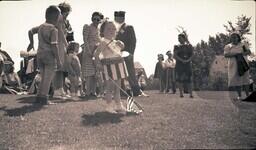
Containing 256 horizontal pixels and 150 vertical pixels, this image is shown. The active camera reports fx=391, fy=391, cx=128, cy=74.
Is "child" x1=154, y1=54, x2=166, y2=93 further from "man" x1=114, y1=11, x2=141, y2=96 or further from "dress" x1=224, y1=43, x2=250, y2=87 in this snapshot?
"dress" x1=224, y1=43, x2=250, y2=87

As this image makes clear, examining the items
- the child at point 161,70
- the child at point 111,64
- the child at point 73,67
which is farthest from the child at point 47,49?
the child at point 161,70

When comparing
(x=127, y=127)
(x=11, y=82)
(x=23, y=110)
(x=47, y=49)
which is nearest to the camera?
(x=127, y=127)

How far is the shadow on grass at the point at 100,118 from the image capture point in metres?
6.31

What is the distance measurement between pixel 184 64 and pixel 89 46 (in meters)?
2.48

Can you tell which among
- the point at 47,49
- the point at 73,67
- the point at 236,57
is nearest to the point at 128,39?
the point at 73,67

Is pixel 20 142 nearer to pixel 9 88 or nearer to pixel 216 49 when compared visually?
pixel 9 88

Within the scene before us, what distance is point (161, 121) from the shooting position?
6.32 m

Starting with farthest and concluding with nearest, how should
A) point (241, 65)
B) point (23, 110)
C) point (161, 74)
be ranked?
point (161, 74) → point (241, 65) → point (23, 110)

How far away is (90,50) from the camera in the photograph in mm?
8977

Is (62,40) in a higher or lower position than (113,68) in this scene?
higher

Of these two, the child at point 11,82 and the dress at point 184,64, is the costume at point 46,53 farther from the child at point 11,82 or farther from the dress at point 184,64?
the child at point 11,82

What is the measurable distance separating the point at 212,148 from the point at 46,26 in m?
4.00

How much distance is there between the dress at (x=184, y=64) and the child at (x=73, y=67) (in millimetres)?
2484

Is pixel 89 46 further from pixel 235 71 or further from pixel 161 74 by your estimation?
pixel 161 74
